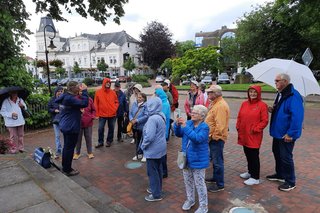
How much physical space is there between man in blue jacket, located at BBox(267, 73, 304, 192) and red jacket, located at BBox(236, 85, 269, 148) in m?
0.24

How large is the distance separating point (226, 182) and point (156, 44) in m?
50.0

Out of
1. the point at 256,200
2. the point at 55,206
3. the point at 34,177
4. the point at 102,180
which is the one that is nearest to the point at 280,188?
the point at 256,200

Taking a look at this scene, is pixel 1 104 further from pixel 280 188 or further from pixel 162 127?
pixel 280 188

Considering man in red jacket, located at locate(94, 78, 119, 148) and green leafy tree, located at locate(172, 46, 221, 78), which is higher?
→ green leafy tree, located at locate(172, 46, 221, 78)

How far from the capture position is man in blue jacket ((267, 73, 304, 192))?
409cm

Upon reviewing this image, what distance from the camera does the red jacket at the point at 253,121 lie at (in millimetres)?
4309

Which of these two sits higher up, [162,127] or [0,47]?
[0,47]

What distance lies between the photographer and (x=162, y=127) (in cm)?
403

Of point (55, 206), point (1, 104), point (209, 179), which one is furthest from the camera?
point (1, 104)

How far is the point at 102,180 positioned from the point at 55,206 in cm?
173

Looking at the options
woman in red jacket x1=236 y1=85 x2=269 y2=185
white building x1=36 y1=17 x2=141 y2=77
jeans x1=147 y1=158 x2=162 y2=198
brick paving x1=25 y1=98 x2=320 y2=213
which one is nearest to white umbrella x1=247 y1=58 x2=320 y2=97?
woman in red jacket x1=236 y1=85 x2=269 y2=185

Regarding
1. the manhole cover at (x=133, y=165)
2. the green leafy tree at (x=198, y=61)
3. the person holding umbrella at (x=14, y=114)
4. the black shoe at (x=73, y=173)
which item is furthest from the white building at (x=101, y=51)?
the black shoe at (x=73, y=173)

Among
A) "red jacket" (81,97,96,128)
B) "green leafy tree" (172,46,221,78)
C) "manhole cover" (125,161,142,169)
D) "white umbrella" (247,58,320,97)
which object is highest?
"green leafy tree" (172,46,221,78)

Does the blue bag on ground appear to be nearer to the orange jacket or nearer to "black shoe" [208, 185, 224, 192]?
the orange jacket
